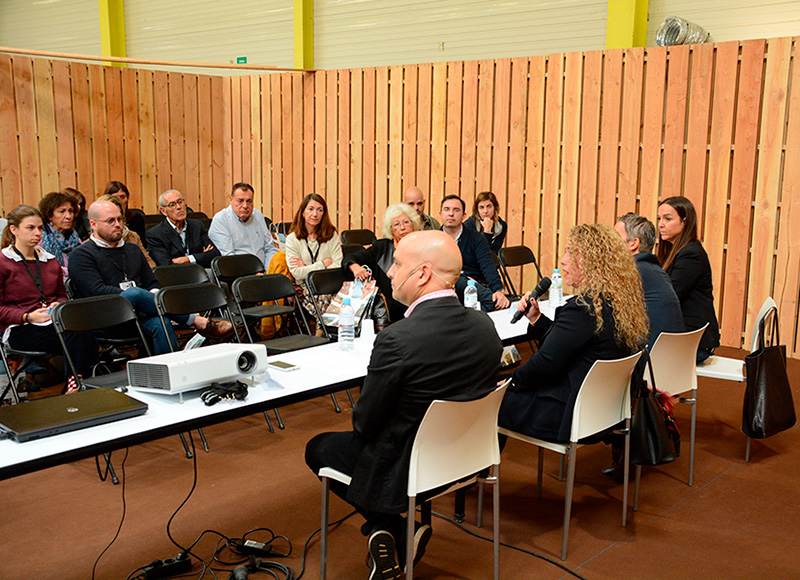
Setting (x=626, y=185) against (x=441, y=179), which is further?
(x=441, y=179)

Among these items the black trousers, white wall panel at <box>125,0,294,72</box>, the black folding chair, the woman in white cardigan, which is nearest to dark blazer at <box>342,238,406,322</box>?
the woman in white cardigan

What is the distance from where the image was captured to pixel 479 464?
9.14 ft

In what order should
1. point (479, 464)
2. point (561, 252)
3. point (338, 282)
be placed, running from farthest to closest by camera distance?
point (561, 252), point (338, 282), point (479, 464)

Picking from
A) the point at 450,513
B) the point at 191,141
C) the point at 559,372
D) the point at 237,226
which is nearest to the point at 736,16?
the point at 237,226

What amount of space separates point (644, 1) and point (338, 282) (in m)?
5.16

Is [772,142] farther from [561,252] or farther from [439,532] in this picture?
[439,532]

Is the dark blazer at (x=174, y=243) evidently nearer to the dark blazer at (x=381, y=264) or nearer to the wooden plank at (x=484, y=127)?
the dark blazer at (x=381, y=264)

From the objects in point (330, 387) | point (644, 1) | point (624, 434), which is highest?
point (644, 1)

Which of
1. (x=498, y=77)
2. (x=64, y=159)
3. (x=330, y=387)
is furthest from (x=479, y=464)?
(x=64, y=159)

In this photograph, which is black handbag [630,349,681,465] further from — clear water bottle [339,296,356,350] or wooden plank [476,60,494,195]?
wooden plank [476,60,494,195]

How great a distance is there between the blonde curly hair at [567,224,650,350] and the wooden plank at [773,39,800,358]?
4234mm

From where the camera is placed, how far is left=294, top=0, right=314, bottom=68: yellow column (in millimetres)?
11148

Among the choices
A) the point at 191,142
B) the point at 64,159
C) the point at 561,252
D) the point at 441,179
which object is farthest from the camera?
the point at 191,142

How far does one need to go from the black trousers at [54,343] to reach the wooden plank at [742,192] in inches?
228
